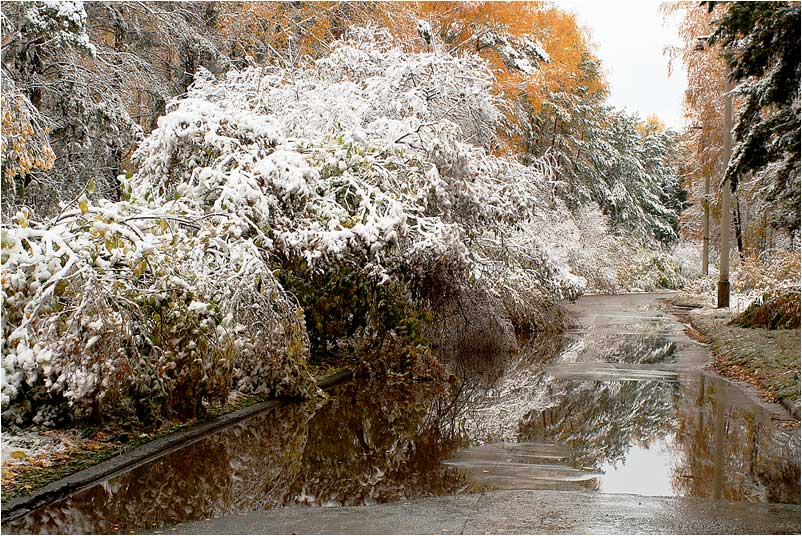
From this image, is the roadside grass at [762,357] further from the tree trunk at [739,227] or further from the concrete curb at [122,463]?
the tree trunk at [739,227]

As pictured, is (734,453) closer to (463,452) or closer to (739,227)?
(463,452)

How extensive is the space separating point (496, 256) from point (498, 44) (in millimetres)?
9625

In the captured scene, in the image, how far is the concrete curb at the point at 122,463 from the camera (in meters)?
6.40

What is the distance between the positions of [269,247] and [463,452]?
4446 millimetres

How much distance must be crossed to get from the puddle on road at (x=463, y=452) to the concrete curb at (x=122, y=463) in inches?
5.1

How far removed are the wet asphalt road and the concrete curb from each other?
1.30 meters

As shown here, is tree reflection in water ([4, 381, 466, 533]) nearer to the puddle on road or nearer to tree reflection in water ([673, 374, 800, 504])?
the puddle on road

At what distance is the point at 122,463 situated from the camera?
765 centimetres

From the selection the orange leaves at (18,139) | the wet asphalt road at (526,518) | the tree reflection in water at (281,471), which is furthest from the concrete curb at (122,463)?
the orange leaves at (18,139)

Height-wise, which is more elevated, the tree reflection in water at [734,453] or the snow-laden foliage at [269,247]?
the snow-laden foliage at [269,247]

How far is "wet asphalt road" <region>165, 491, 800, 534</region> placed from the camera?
19.0 ft

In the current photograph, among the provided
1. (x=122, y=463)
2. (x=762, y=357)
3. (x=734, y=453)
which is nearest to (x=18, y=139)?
(x=122, y=463)

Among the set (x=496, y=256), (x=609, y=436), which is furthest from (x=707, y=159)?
(x=609, y=436)

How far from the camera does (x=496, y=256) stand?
65.1 feet
